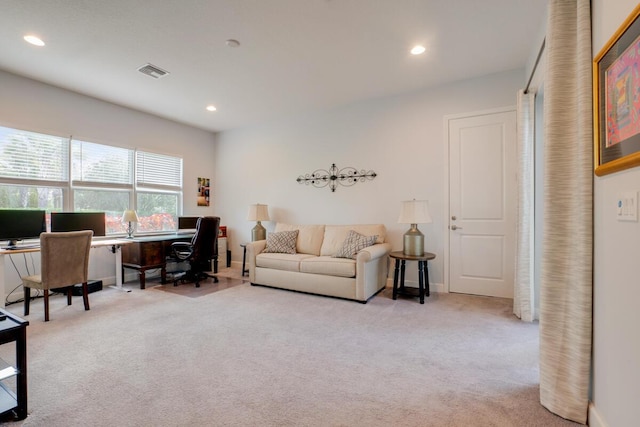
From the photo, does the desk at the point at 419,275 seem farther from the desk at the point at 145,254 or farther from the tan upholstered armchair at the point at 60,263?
the tan upholstered armchair at the point at 60,263

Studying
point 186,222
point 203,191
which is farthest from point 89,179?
point 203,191

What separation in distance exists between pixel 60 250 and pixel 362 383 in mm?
3226

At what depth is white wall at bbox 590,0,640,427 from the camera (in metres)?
1.13

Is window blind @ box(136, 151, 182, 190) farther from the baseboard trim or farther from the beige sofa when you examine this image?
the baseboard trim

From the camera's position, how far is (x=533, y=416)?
1.57 metres

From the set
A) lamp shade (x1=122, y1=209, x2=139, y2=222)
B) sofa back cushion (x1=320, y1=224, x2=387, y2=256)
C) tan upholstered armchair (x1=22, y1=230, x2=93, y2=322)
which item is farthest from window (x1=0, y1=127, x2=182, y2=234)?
sofa back cushion (x1=320, y1=224, x2=387, y2=256)

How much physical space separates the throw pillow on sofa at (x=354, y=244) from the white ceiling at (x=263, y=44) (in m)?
2.01

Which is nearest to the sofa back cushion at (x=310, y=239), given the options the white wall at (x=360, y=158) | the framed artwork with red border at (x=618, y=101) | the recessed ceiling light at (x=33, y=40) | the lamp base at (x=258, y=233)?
the white wall at (x=360, y=158)

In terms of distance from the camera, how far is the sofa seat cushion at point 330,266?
141 inches

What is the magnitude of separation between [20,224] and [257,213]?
9.47 ft

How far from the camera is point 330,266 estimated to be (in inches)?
146

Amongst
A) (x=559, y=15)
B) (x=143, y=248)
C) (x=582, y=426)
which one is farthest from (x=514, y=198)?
(x=143, y=248)

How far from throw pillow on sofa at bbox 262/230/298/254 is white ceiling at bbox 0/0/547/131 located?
2.04 metres

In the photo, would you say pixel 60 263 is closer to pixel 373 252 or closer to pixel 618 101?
pixel 373 252
